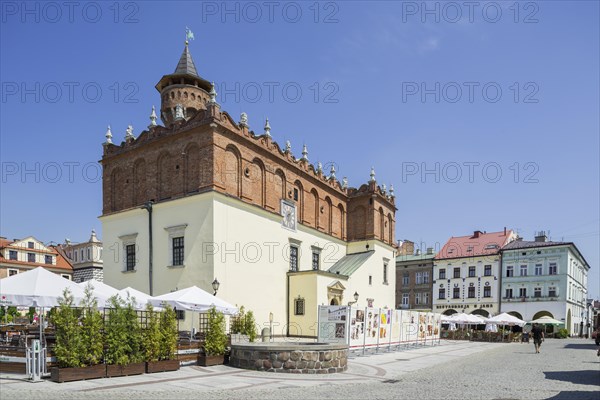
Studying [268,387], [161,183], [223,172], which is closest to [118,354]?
[268,387]

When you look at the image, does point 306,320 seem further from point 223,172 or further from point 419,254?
point 419,254

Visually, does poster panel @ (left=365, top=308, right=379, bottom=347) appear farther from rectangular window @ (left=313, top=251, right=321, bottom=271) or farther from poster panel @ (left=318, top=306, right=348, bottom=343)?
rectangular window @ (left=313, top=251, right=321, bottom=271)

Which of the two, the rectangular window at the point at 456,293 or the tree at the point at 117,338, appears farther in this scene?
the rectangular window at the point at 456,293

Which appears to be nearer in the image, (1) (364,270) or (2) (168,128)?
(2) (168,128)

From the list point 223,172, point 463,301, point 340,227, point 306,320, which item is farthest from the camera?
point 463,301

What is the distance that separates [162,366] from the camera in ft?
45.2

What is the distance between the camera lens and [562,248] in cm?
4978

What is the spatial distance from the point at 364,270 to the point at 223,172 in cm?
1575

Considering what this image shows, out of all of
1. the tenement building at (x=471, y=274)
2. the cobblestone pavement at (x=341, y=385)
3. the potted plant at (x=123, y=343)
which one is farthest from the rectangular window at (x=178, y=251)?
the tenement building at (x=471, y=274)

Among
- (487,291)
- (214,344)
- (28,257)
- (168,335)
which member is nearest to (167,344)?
(168,335)

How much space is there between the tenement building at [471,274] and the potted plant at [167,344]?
153 ft

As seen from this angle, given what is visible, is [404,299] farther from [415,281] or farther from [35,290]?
[35,290]

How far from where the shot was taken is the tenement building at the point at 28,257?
160ft

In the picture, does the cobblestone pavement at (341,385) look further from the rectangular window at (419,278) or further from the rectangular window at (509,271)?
the rectangular window at (419,278)
